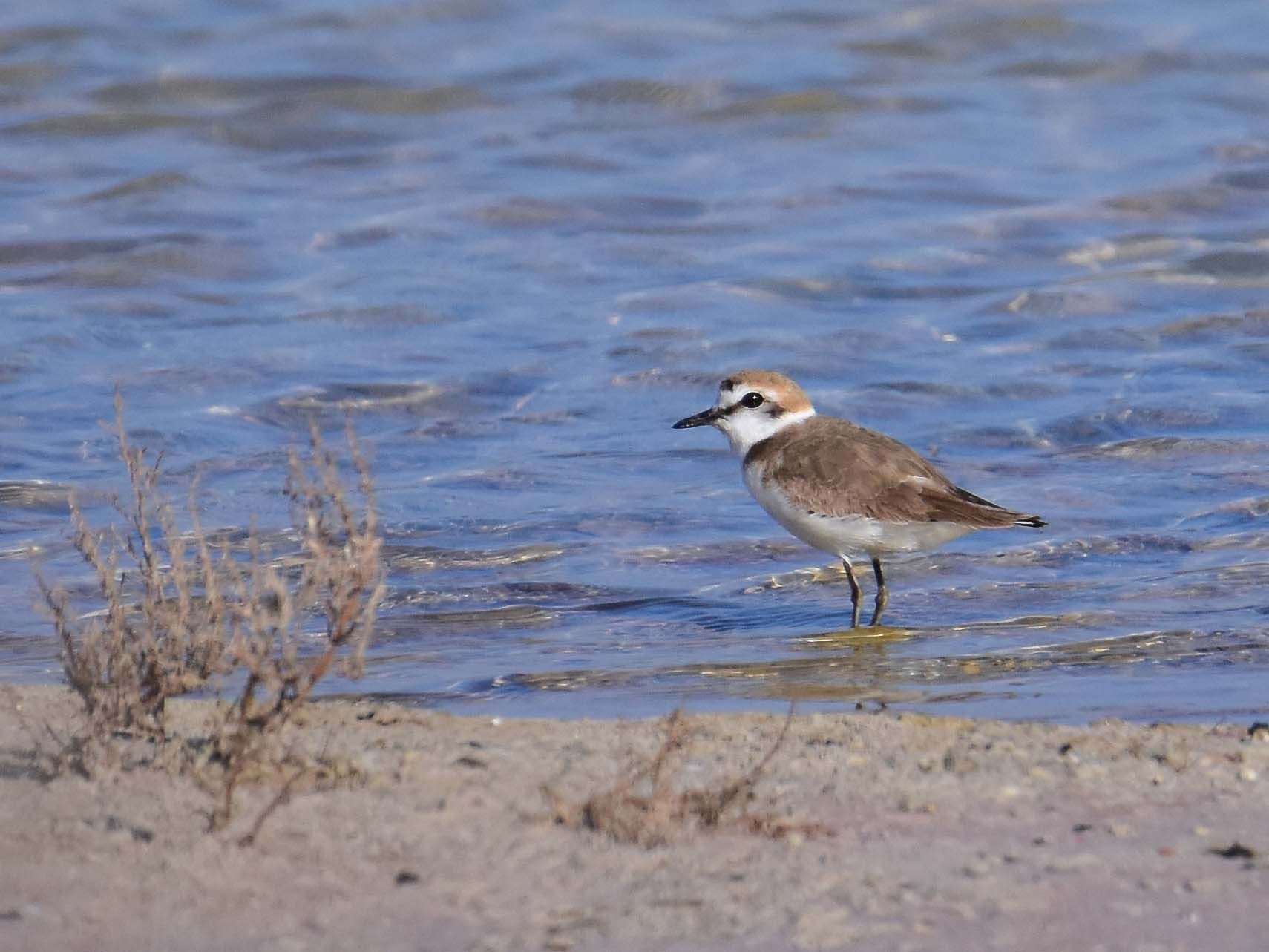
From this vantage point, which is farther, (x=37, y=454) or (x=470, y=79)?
(x=470, y=79)

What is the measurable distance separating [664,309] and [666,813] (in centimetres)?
921

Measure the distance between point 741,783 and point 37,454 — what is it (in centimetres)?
683

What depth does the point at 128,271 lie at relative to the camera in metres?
14.4

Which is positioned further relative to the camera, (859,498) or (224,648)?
(859,498)

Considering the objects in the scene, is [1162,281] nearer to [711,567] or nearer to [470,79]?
[711,567]

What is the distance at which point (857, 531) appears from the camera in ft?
27.1

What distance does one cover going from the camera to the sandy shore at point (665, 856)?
4238 millimetres

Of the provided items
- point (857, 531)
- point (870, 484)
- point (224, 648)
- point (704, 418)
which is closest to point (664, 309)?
point (704, 418)

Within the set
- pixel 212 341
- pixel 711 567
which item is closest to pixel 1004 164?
pixel 212 341

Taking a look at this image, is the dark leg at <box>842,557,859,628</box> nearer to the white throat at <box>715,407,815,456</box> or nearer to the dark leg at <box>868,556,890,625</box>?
the dark leg at <box>868,556,890,625</box>

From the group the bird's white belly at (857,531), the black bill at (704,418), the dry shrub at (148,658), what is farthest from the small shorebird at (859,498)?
the dry shrub at (148,658)

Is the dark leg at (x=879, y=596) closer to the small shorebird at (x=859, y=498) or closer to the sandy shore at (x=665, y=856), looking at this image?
the small shorebird at (x=859, y=498)

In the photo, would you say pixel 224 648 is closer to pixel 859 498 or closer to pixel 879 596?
pixel 859 498

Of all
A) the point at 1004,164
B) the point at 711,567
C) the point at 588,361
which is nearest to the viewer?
the point at 711,567
